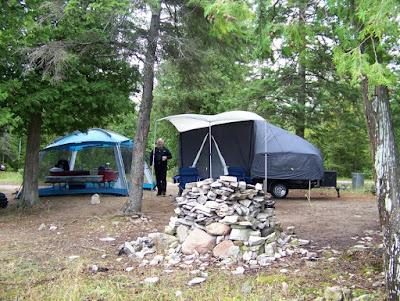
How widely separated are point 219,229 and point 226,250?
40cm

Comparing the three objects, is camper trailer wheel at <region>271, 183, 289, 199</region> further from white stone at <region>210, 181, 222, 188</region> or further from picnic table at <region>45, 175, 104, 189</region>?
white stone at <region>210, 181, 222, 188</region>

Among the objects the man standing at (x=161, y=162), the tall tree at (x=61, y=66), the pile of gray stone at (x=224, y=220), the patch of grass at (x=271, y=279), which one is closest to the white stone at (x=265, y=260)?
the pile of gray stone at (x=224, y=220)

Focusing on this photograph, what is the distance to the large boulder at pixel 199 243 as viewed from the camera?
269 inches

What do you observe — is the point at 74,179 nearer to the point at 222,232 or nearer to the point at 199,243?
the point at 199,243

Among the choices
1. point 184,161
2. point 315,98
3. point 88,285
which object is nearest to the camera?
point 88,285

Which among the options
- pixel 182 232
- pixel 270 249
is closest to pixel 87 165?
pixel 182 232

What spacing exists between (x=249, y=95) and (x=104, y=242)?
1018 cm

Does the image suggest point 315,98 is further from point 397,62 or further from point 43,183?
point 43,183

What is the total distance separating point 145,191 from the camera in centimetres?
1555

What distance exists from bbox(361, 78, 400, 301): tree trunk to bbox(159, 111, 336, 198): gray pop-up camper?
26.6 ft

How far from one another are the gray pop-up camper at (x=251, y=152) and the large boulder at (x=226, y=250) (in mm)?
6401

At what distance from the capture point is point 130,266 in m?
6.42

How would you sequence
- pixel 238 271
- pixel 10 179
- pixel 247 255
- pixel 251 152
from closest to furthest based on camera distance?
pixel 238 271
pixel 247 255
pixel 251 152
pixel 10 179

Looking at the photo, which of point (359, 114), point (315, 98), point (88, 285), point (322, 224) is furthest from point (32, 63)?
point (359, 114)
